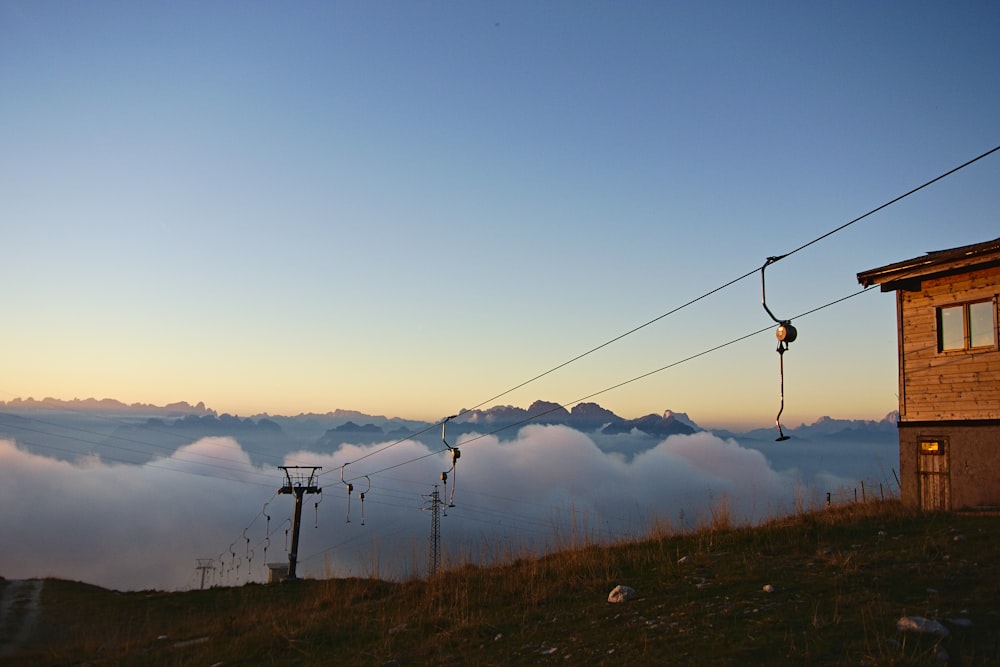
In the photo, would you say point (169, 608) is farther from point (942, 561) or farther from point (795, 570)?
point (942, 561)

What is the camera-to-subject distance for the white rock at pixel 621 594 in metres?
12.5

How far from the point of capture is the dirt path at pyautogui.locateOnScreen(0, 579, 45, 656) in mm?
24641

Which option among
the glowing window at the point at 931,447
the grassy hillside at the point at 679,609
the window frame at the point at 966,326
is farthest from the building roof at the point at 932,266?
the grassy hillside at the point at 679,609

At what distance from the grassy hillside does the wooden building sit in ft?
6.57

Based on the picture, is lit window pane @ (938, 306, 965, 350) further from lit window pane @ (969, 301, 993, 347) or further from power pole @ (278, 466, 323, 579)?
power pole @ (278, 466, 323, 579)

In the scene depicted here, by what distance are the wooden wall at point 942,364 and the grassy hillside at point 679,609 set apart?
3.65 metres

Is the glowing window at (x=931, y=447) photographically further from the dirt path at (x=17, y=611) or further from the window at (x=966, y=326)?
the dirt path at (x=17, y=611)

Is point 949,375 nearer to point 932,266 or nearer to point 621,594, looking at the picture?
point 932,266

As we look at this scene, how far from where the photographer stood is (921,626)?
8.30 meters

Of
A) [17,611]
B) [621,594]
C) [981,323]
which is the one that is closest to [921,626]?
[621,594]

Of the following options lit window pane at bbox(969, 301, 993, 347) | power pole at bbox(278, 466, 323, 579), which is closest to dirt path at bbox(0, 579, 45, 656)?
power pole at bbox(278, 466, 323, 579)

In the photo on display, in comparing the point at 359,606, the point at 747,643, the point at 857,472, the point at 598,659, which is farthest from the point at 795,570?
the point at 857,472

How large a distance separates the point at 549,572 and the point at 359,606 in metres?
5.28

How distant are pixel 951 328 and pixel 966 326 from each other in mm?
467
